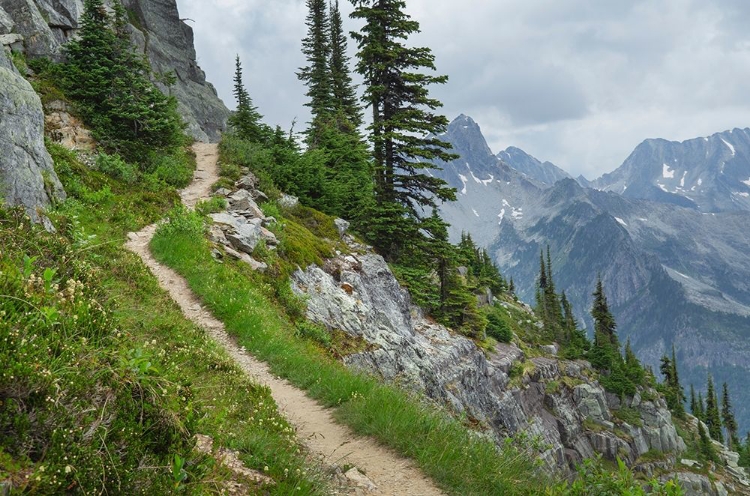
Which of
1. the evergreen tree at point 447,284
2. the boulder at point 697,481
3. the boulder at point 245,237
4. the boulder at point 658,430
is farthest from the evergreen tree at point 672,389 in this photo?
the boulder at point 245,237

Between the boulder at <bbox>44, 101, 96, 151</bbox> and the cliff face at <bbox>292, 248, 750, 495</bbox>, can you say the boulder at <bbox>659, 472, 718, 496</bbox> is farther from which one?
the boulder at <bbox>44, 101, 96, 151</bbox>

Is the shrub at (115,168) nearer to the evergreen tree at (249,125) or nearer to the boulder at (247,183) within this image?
the boulder at (247,183)

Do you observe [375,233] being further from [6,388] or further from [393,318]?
[6,388]

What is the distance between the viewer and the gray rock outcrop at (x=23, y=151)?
11.1m

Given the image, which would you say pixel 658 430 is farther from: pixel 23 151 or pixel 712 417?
pixel 23 151

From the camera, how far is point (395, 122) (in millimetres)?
25703

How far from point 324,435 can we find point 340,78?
4872cm

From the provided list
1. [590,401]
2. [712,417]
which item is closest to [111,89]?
[590,401]

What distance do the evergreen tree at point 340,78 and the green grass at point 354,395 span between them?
1417 inches

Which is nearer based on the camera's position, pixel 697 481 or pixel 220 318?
pixel 220 318

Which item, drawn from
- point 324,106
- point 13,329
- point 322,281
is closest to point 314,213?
point 322,281

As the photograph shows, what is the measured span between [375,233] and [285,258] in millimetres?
8958

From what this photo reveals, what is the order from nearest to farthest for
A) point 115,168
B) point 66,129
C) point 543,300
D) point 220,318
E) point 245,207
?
point 220,318, point 115,168, point 245,207, point 66,129, point 543,300

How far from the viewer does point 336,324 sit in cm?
1636
